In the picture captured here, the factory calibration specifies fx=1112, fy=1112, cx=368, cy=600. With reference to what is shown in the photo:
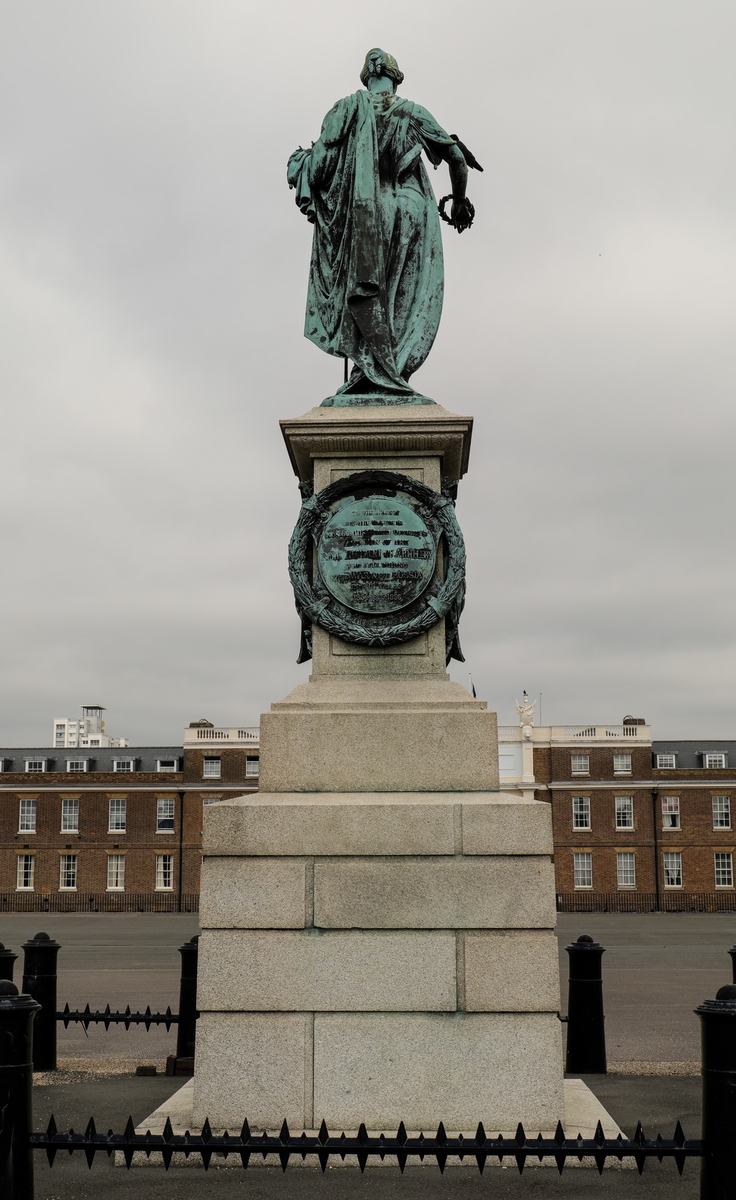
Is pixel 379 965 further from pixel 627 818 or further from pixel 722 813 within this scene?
pixel 722 813

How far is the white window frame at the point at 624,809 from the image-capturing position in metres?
66.4

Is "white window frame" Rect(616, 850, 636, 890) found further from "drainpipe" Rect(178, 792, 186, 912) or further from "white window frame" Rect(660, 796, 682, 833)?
"drainpipe" Rect(178, 792, 186, 912)

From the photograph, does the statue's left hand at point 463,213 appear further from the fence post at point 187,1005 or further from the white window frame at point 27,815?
the white window frame at point 27,815

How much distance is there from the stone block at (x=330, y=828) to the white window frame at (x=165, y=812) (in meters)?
61.2

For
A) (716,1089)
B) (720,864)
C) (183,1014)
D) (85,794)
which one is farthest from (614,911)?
(716,1089)

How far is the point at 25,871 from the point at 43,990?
198 feet

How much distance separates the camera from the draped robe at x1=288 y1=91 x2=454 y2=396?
845 centimetres

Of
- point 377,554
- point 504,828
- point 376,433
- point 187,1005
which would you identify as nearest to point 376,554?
point 377,554

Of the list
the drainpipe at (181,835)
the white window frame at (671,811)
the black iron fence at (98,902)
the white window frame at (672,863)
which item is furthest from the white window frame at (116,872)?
the white window frame at (671,811)

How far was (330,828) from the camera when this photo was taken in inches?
270

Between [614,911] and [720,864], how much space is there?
7209mm

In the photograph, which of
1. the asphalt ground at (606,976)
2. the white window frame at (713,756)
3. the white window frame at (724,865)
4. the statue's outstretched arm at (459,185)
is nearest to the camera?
the statue's outstretched arm at (459,185)

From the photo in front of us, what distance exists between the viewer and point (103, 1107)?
7.80 meters

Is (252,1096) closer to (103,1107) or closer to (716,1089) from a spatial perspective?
(103,1107)
